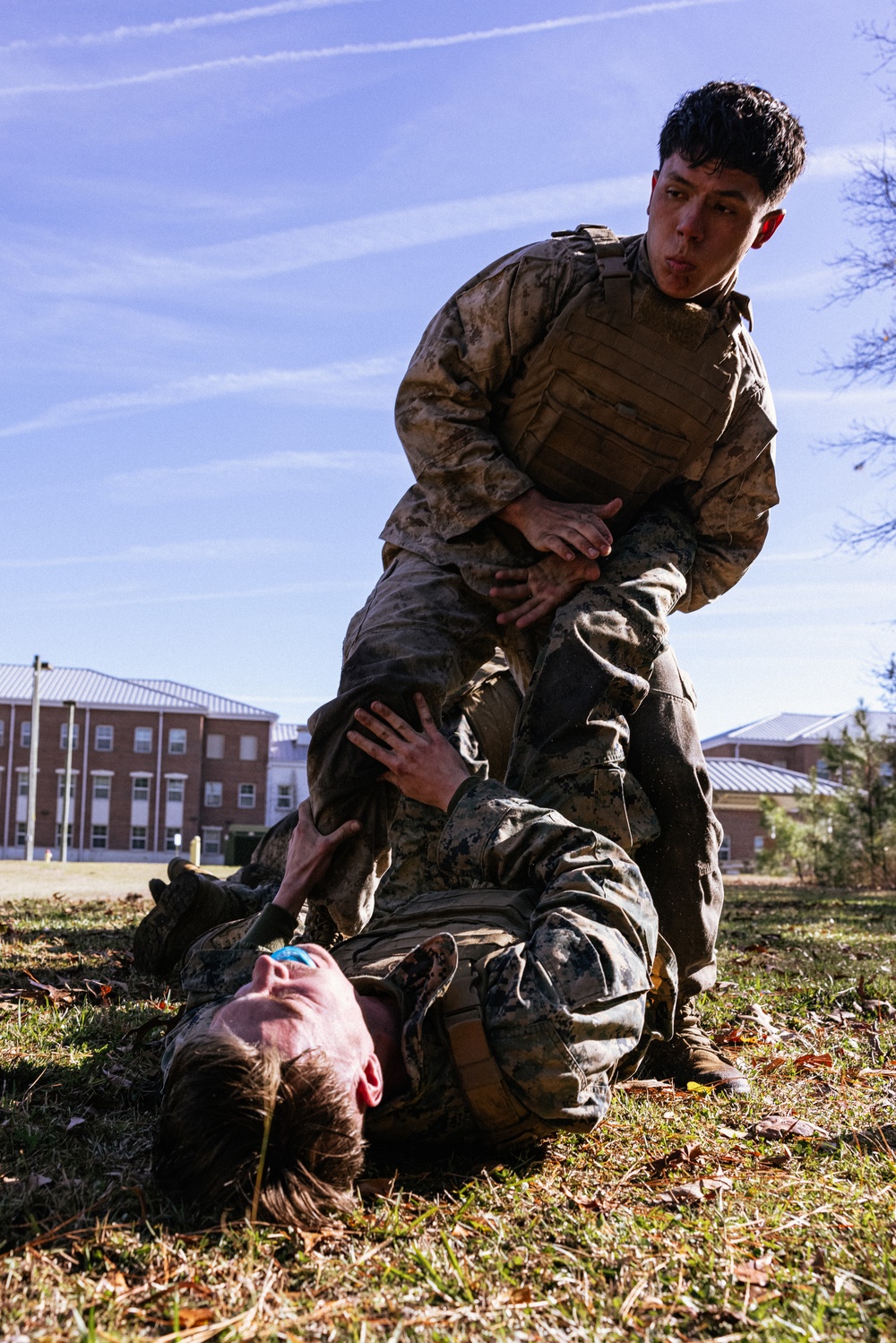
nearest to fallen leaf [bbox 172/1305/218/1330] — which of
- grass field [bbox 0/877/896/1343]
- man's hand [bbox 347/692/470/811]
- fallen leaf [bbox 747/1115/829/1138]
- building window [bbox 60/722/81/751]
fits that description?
grass field [bbox 0/877/896/1343]

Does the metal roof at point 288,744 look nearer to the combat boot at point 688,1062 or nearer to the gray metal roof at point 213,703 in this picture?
the gray metal roof at point 213,703

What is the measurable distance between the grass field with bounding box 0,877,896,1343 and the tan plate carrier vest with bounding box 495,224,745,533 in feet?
6.81

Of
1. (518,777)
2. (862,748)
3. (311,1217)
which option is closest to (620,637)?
(518,777)

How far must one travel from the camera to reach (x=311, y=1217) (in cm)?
207

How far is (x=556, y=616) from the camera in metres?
3.75

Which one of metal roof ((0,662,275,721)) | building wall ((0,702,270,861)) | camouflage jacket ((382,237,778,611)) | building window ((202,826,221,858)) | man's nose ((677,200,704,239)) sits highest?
metal roof ((0,662,275,721))

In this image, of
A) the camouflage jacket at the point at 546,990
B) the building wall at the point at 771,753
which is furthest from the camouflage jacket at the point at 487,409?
the building wall at the point at 771,753

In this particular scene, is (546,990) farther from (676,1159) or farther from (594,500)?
(594,500)

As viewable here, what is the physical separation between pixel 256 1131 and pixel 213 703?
60545mm

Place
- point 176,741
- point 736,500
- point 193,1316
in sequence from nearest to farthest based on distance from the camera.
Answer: point 193,1316
point 736,500
point 176,741

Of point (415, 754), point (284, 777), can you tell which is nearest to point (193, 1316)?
point (415, 754)

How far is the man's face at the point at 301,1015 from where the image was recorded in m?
2.18

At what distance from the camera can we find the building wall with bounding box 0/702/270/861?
56.8m

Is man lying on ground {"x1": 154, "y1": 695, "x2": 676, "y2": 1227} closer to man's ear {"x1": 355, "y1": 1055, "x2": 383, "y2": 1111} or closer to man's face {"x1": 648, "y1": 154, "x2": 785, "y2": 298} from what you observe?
man's ear {"x1": 355, "y1": 1055, "x2": 383, "y2": 1111}
